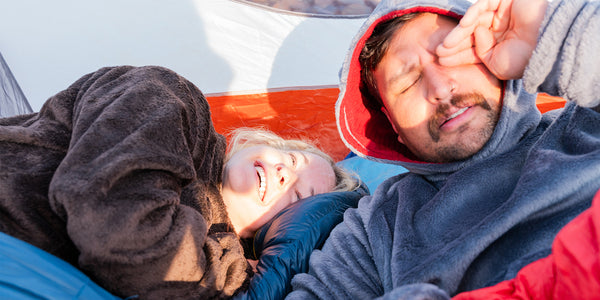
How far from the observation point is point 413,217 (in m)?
1.04

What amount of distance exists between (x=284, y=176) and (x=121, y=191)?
55 centimetres

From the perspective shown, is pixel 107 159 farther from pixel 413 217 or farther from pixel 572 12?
pixel 572 12

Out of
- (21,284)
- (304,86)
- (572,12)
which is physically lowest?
(304,86)

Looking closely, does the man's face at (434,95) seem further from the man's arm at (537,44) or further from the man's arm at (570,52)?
the man's arm at (570,52)

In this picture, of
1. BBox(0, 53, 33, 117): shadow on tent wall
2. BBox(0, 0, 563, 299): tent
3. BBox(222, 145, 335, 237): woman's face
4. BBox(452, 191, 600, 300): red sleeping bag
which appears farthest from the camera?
BBox(0, 0, 563, 299): tent

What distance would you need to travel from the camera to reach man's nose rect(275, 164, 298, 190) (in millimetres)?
1280

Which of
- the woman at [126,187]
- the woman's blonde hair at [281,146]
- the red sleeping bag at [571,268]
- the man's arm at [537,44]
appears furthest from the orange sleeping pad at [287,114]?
the red sleeping bag at [571,268]

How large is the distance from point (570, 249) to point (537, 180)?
0.96 feet

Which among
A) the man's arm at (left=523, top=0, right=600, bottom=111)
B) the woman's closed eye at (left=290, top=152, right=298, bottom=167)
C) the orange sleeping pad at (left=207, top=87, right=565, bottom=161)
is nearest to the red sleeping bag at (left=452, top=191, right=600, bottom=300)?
the man's arm at (left=523, top=0, right=600, bottom=111)

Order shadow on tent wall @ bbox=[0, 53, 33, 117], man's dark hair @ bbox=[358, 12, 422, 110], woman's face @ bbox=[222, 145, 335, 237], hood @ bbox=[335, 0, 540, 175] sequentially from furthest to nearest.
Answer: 1. shadow on tent wall @ bbox=[0, 53, 33, 117]
2. woman's face @ bbox=[222, 145, 335, 237]
3. man's dark hair @ bbox=[358, 12, 422, 110]
4. hood @ bbox=[335, 0, 540, 175]

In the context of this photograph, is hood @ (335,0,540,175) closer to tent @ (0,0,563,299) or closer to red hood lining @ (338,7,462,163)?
red hood lining @ (338,7,462,163)

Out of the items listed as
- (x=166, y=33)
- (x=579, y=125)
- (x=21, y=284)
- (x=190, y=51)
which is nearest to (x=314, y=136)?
(x=190, y=51)

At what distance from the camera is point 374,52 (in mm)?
1174

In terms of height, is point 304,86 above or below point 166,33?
below
